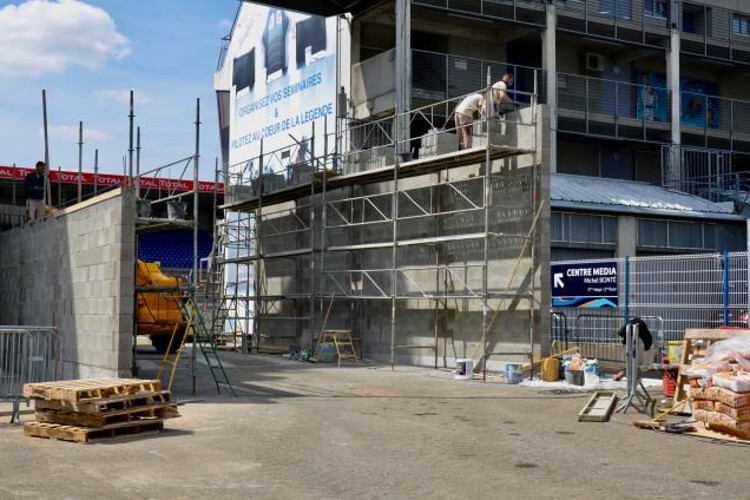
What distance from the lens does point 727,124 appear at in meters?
32.7

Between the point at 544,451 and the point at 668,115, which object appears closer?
the point at 544,451

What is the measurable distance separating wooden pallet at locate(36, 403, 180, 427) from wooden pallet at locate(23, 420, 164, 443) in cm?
10

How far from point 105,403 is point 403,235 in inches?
484

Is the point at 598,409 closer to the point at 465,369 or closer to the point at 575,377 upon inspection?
the point at 575,377

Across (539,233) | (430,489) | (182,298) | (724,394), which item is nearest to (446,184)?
(539,233)

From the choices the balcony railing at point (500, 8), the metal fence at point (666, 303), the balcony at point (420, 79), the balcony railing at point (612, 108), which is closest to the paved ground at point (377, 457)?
the metal fence at point (666, 303)

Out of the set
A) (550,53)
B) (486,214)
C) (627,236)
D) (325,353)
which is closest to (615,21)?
(550,53)

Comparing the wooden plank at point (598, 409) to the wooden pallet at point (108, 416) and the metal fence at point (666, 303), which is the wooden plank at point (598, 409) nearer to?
the metal fence at point (666, 303)

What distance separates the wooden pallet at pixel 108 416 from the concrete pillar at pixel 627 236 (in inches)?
668

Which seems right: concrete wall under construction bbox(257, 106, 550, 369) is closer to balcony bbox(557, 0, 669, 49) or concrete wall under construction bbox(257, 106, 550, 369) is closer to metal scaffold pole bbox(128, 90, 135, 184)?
metal scaffold pole bbox(128, 90, 135, 184)

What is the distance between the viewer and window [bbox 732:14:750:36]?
3256cm

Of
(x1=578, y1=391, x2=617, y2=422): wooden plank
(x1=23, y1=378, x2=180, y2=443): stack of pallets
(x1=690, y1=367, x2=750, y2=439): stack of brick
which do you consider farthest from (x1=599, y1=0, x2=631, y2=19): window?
(x1=23, y1=378, x2=180, y2=443): stack of pallets

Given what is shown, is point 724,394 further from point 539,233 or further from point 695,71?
point 695,71

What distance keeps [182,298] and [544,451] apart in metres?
6.89
